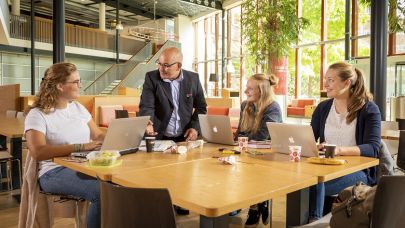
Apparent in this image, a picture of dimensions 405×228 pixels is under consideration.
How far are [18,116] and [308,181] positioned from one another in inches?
200

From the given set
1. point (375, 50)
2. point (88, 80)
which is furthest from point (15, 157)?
point (88, 80)

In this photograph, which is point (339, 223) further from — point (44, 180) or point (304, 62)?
point (304, 62)

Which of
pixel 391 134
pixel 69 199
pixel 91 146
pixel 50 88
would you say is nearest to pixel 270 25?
pixel 391 134

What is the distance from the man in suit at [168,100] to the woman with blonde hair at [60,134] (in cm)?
75

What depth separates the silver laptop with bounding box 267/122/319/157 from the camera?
219cm

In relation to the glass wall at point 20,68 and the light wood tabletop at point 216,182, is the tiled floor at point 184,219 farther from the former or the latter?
the glass wall at point 20,68

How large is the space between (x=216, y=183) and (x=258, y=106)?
1.61 m

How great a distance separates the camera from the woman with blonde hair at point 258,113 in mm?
3088

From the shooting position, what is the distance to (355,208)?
155 centimetres

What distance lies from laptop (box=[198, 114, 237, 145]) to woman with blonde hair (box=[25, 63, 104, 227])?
86 centimetres

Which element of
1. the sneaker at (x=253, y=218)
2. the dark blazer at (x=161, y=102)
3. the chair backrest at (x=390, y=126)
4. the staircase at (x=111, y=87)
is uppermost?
the staircase at (x=111, y=87)

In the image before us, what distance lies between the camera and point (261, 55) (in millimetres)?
10141

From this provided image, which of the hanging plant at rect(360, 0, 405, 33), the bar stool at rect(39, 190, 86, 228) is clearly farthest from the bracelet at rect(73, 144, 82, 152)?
the hanging plant at rect(360, 0, 405, 33)

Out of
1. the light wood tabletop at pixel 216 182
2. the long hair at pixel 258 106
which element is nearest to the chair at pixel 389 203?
the light wood tabletop at pixel 216 182
